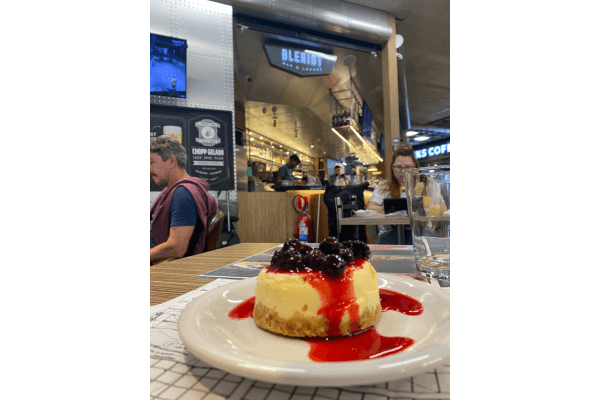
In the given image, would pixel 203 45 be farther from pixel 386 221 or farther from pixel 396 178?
pixel 386 221

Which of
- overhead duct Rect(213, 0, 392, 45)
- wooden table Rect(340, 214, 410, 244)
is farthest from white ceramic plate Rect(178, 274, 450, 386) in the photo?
overhead duct Rect(213, 0, 392, 45)

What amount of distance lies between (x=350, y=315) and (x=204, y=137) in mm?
3817

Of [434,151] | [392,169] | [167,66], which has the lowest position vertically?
[392,169]

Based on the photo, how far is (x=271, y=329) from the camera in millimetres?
567

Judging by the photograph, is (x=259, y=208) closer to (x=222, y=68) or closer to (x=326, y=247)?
(x=222, y=68)

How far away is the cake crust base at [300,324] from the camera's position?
565 mm

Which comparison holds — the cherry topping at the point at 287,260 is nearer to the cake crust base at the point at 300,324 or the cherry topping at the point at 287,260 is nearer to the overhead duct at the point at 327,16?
the cake crust base at the point at 300,324

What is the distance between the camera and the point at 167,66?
12.5 ft

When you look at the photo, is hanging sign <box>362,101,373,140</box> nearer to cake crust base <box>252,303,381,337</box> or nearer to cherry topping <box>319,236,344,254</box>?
cherry topping <box>319,236,344,254</box>

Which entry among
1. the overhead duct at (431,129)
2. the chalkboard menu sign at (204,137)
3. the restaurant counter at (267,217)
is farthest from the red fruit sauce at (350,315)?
the overhead duct at (431,129)

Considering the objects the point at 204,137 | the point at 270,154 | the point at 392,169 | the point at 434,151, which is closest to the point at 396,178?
the point at 392,169

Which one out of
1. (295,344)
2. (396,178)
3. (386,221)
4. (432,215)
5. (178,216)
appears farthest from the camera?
(396,178)

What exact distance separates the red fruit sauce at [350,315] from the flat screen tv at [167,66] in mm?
3776

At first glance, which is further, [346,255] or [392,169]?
[392,169]
